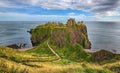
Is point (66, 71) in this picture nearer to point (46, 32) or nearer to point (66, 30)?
point (66, 30)

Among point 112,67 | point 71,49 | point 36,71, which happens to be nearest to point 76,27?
point 71,49

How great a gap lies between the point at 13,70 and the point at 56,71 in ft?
18.4

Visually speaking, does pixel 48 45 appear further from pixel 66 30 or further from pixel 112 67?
pixel 112 67

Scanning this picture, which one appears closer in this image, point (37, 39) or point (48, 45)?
point (48, 45)

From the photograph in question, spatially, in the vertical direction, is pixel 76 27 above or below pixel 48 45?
above

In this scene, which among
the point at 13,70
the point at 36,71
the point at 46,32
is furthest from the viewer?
the point at 46,32

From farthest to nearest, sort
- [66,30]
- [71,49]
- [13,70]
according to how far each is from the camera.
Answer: [66,30] → [71,49] → [13,70]

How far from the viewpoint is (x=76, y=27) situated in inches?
5605

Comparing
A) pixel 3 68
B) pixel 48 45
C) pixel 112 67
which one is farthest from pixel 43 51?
pixel 3 68

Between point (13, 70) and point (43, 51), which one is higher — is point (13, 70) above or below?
above

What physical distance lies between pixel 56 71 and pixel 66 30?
10391 centimetres

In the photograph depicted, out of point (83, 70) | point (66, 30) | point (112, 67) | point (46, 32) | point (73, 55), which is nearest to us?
point (83, 70)

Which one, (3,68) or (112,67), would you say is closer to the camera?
(3,68)

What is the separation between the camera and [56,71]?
23.5 meters
